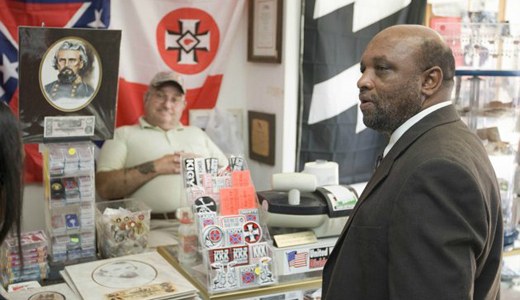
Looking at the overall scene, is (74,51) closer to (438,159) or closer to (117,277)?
(117,277)

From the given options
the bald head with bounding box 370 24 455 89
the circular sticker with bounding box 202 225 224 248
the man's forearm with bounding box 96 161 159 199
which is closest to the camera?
the bald head with bounding box 370 24 455 89

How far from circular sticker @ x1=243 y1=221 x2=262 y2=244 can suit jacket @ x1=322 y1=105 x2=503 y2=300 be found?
1.64 feet

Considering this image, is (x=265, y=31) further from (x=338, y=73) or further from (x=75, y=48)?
(x=75, y=48)

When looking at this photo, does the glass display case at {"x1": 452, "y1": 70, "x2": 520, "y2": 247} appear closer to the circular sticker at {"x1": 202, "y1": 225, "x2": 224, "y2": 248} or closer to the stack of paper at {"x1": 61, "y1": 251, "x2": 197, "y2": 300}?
the circular sticker at {"x1": 202, "y1": 225, "x2": 224, "y2": 248}

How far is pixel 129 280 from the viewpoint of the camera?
176 cm

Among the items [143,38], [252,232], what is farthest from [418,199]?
[143,38]

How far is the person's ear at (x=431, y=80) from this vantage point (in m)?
1.27

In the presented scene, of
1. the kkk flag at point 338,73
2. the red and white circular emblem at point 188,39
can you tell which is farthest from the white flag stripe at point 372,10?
the red and white circular emblem at point 188,39

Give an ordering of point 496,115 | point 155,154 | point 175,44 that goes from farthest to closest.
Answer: point 175,44, point 155,154, point 496,115

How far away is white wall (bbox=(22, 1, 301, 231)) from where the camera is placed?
3.04 metres

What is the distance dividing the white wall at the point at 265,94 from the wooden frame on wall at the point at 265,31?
0.13 feet

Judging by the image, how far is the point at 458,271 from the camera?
110 cm

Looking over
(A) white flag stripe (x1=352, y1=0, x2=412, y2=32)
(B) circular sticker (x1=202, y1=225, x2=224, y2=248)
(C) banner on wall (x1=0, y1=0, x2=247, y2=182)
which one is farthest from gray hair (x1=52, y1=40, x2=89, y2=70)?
(A) white flag stripe (x1=352, y1=0, x2=412, y2=32)

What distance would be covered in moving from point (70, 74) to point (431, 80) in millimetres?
1361
